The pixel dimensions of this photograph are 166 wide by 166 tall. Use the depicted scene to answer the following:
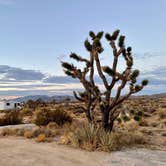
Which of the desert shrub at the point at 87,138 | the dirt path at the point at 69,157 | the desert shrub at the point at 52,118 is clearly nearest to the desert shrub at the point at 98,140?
the desert shrub at the point at 87,138

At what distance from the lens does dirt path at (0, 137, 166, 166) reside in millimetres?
10906

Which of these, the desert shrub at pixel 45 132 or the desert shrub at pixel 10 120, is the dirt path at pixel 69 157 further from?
the desert shrub at pixel 10 120

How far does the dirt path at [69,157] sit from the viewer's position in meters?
10.9

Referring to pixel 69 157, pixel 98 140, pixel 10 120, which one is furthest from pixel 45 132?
pixel 10 120

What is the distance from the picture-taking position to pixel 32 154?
12078 mm

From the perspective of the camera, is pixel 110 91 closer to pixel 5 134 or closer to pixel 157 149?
pixel 157 149

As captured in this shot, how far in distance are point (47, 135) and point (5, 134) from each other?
2811 mm

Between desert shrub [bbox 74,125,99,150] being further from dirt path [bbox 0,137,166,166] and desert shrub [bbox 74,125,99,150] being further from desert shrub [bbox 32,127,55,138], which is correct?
desert shrub [bbox 32,127,55,138]

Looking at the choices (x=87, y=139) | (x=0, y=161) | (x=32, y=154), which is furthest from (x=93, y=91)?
(x=0, y=161)

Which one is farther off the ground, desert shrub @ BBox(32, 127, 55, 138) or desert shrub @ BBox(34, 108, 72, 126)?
desert shrub @ BBox(34, 108, 72, 126)

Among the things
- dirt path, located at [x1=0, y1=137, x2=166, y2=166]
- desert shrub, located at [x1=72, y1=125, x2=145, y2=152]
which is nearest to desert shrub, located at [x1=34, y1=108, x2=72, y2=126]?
desert shrub, located at [x1=72, y1=125, x2=145, y2=152]

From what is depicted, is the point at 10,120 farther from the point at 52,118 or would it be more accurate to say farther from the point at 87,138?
the point at 87,138

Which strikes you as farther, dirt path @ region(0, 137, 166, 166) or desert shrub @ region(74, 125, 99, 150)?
desert shrub @ region(74, 125, 99, 150)

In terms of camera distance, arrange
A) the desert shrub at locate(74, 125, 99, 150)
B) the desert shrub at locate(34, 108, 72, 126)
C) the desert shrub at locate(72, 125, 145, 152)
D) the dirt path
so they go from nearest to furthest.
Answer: the dirt path, the desert shrub at locate(72, 125, 145, 152), the desert shrub at locate(74, 125, 99, 150), the desert shrub at locate(34, 108, 72, 126)
